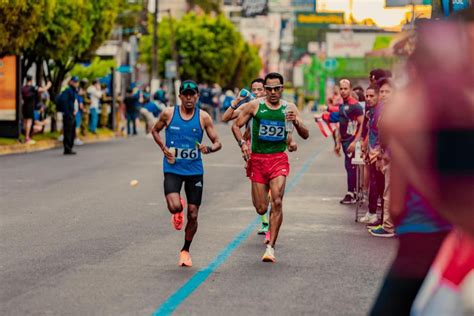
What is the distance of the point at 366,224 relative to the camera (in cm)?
1480

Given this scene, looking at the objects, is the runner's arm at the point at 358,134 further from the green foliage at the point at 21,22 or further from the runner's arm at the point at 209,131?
the green foliage at the point at 21,22

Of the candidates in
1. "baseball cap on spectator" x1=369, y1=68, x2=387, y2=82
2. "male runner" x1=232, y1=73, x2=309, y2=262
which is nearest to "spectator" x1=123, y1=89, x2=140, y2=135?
"baseball cap on spectator" x1=369, y1=68, x2=387, y2=82

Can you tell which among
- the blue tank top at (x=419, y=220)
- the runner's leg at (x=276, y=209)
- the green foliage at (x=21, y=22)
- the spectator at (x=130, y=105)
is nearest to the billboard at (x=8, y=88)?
the green foliage at (x=21, y=22)

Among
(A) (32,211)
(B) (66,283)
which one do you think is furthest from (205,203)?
(B) (66,283)

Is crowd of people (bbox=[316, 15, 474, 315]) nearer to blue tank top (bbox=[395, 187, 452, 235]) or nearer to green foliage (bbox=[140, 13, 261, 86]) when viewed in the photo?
blue tank top (bbox=[395, 187, 452, 235])

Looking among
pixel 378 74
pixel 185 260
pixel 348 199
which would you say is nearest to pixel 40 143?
pixel 348 199

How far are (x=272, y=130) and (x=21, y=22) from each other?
20.4 meters

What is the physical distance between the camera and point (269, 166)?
463 inches

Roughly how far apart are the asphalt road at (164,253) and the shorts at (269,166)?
0.75 meters

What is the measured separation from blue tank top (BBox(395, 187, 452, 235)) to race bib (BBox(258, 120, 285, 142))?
6.74 metres

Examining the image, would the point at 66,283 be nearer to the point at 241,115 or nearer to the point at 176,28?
the point at 241,115

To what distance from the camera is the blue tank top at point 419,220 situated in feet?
16.3

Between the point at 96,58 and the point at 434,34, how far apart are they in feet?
124

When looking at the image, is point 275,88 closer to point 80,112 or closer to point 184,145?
point 184,145
